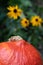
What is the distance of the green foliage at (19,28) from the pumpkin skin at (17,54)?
0.67 meters

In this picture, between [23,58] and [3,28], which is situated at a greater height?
[23,58]

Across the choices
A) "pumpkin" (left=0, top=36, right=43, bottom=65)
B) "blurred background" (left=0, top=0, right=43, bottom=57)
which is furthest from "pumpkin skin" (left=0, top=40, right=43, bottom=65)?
"blurred background" (left=0, top=0, right=43, bottom=57)

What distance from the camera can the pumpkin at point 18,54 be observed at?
1.20m

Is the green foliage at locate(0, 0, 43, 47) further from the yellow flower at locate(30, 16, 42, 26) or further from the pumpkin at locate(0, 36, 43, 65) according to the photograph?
the pumpkin at locate(0, 36, 43, 65)

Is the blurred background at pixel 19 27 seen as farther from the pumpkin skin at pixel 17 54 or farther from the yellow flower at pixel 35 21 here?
the pumpkin skin at pixel 17 54

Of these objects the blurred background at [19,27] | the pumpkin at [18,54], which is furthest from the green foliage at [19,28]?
the pumpkin at [18,54]

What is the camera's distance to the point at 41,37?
2.18 metres

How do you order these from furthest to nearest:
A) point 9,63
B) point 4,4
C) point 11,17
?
point 4,4, point 11,17, point 9,63

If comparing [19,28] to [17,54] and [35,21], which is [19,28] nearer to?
[35,21]

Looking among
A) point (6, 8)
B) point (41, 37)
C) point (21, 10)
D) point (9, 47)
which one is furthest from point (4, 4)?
point (9, 47)

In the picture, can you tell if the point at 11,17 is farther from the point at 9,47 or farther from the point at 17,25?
the point at 9,47

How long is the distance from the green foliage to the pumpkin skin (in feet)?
2.21

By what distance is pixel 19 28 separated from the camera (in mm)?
2006

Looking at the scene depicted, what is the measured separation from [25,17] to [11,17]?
12cm
